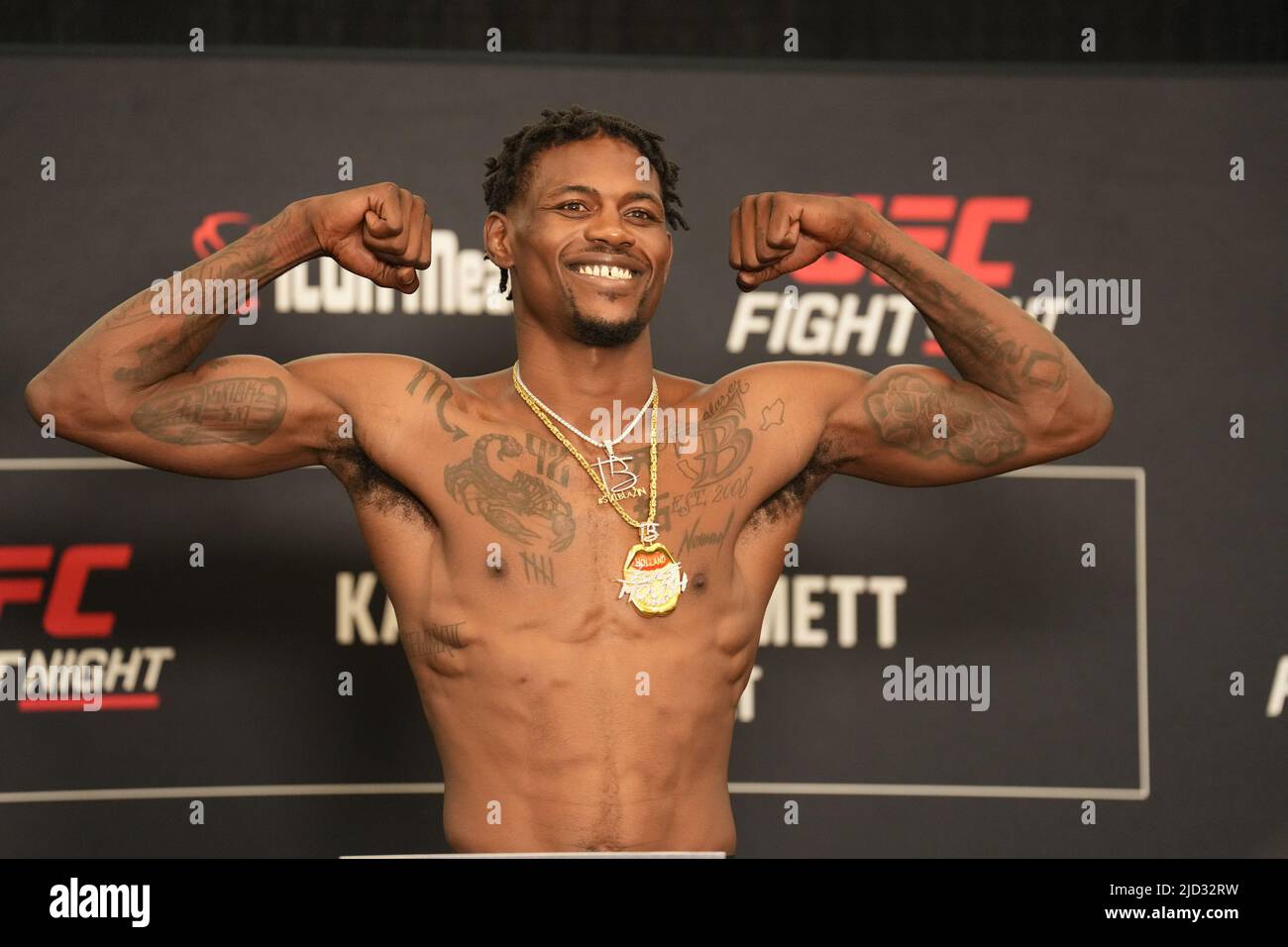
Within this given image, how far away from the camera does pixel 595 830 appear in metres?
2.35

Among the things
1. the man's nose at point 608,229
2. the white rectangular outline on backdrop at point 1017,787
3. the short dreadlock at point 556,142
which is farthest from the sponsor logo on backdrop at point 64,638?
the man's nose at point 608,229

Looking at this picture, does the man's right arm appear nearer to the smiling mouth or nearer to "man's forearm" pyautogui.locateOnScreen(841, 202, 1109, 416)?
the smiling mouth

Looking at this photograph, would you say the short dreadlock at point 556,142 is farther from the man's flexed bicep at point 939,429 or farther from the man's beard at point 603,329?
the man's flexed bicep at point 939,429

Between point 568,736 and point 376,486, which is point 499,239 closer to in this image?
point 376,486

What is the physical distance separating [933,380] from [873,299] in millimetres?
865

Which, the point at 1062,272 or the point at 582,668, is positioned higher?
the point at 1062,272

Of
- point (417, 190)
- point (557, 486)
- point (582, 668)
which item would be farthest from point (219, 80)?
point (582, 668)

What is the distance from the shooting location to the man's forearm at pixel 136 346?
2.30 metres

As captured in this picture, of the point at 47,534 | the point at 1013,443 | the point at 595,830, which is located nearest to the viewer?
the point at 595,830

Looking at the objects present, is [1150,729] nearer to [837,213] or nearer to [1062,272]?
[1062,272]

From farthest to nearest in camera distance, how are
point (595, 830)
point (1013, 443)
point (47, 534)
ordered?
point (47, 534)
point (1013, 443)
point (595, 830)

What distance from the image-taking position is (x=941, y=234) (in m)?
3.37

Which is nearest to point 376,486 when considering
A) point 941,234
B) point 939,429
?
point 939,429

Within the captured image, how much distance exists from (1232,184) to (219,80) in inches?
86.6
